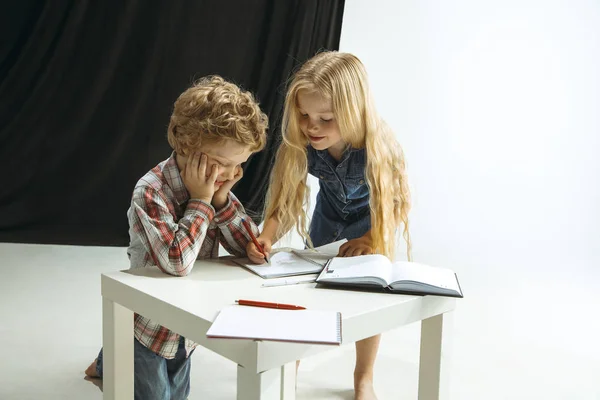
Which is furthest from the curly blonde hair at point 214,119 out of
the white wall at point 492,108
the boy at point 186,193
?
the white wall at point 492,108

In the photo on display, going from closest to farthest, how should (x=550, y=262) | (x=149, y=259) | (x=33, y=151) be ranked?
(x=149, y=259), (x=550, y=262), (x=33, y=151)

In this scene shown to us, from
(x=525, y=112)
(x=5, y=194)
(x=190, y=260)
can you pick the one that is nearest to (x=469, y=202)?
(x=525, y=112)

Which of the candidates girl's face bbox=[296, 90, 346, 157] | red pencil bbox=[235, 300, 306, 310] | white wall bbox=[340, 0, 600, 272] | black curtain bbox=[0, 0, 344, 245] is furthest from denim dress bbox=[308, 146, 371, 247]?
white wall bbox=[340, 0, 600, 272]

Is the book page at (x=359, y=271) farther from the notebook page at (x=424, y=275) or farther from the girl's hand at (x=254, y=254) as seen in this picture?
the girl's hand at (x=254, y=254)

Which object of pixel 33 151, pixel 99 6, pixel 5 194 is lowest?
pixel 5 194

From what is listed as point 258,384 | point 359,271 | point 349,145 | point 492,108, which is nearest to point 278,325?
point 258,384

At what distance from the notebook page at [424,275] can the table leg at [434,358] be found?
2.5 inches

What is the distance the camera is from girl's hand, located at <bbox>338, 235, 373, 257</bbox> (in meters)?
1.45

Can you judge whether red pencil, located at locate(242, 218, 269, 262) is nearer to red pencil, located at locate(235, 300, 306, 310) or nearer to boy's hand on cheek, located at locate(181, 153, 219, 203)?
boy's hand on cheek, located at locate(181, 153, 219, 203)

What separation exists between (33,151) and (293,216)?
233 cm

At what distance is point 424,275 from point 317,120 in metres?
0.49

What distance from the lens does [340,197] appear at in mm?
1707

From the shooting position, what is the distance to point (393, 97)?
150 inches

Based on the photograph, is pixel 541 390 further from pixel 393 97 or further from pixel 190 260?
pixel 393 97
